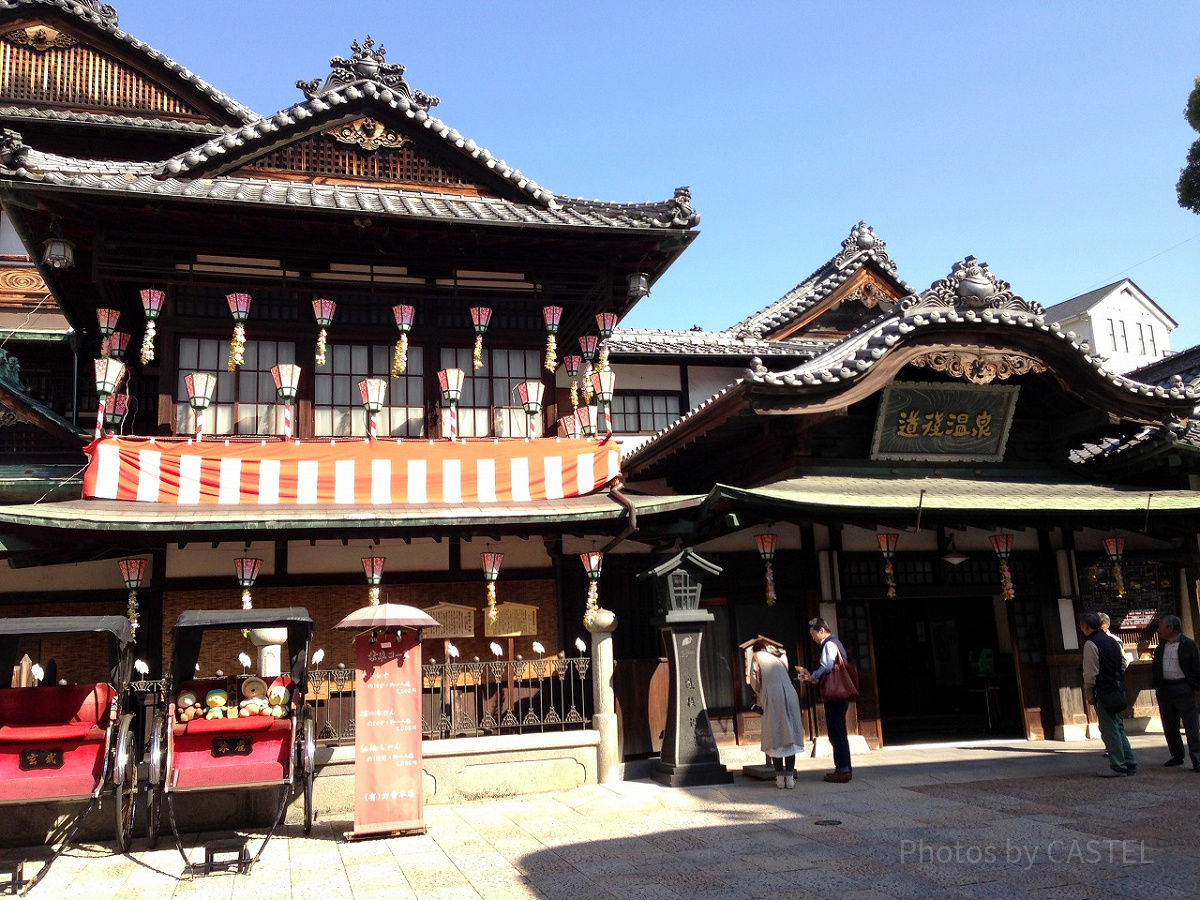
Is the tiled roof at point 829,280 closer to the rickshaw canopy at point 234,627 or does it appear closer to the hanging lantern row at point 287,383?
the hanging lantern row at point 287,383

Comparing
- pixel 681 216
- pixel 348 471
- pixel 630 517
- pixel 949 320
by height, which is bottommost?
pixel 630 517

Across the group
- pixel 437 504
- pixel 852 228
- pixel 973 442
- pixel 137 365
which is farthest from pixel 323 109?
pixel 852 228

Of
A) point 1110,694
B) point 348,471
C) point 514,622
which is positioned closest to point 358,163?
point 348,471

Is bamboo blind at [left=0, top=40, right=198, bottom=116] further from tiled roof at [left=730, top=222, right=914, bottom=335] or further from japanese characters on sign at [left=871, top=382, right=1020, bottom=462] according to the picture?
japanese characters on sign at [left=871, top=382, right=1020, bottom=462]

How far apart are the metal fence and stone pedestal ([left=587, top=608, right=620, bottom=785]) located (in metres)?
0.22

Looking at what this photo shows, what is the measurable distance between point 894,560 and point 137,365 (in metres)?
14.3

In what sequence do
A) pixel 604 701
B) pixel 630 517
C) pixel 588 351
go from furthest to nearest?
pixel 588 351 → pixel 630 517 → pixel 604 701

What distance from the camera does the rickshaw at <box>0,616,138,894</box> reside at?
8289 mm

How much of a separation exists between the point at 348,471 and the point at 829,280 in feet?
45.5

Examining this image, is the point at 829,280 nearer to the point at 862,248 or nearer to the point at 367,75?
the point at 862,248

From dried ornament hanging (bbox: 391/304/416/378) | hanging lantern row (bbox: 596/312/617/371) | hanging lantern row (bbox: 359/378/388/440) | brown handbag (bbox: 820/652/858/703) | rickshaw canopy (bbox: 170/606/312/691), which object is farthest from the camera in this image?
hanging lantern row (bbox: 596/312/617/371)

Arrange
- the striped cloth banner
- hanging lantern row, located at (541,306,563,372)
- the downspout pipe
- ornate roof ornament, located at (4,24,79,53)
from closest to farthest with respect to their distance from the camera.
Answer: the striped cloth banner, the downspout pipe, hanging lantern row, located at (541,306,563,372), ornate roof ornament, located at (4,24,79,53)

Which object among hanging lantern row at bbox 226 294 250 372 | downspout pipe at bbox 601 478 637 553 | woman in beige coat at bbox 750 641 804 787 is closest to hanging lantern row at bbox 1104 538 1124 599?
woman in beige coat at bbox 750 641 804 787

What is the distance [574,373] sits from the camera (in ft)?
55.8
